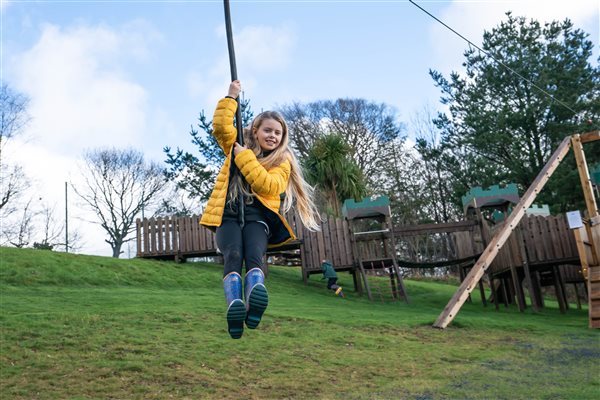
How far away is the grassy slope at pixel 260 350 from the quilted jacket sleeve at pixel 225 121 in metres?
5.22

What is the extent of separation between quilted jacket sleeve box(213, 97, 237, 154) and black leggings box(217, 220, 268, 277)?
22.2 inches

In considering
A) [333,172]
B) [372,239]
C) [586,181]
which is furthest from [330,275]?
[586,181]

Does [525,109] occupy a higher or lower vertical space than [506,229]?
higher

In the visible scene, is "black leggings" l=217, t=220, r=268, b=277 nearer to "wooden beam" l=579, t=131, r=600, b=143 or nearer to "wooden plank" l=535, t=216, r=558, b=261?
"wooden beam" l=579, t=131, r=600, b=143

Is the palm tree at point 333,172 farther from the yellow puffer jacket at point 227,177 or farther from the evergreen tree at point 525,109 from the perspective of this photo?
the yellow puffer jacket at point 227,177

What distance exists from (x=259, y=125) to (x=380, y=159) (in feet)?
102

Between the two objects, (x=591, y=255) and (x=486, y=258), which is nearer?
(x=591, y=255)

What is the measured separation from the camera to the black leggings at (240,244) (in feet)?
12.6

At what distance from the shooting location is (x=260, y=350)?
10.5 m

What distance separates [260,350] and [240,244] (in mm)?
7044

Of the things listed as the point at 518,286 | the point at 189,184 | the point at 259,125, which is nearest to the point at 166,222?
the point at 189,184

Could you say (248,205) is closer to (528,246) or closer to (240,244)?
(240,244)

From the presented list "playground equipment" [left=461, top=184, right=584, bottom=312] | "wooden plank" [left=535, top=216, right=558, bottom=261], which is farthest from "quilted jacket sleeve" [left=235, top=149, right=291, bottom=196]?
"wooden plank" [left=535, top=216, right=558, bottom=261]

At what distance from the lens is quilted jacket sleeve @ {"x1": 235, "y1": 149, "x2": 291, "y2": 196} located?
3.83 metres
